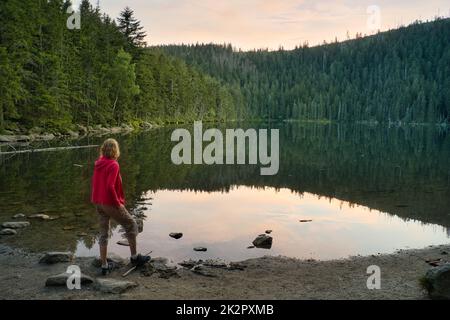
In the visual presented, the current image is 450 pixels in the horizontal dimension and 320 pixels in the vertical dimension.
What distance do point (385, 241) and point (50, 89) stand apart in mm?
46687

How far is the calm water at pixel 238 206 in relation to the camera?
14016 mm

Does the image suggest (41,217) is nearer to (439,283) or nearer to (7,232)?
(7,232)

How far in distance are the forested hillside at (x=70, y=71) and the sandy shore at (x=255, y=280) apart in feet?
118

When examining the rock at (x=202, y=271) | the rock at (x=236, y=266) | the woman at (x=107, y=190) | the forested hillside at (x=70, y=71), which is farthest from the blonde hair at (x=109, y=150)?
the forested hillside at (x=70, y=71)

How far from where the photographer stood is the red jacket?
31.6 ft

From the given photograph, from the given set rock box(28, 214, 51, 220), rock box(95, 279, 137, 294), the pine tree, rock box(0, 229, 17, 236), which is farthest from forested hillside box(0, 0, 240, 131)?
rock box(95, 279, 137, 294)

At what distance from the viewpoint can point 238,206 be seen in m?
20.6

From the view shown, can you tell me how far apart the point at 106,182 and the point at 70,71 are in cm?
5459

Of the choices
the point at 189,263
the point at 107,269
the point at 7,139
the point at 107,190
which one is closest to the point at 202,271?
the point at 189,263

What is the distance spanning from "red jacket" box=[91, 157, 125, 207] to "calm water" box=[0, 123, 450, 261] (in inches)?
124

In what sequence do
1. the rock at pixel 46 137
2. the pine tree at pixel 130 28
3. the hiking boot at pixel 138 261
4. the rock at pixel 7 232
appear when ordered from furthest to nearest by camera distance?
1. the pine tree at pixel 130 28
2. the rock at pixel 46 137
3. the rock at pixel 7 232
4. the hiking boot at pixel 138 261

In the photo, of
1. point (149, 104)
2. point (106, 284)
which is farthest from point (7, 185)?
point (149, 104)

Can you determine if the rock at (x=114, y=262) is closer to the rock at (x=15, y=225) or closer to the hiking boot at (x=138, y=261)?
the hiking boot at (x=138, y=261)
